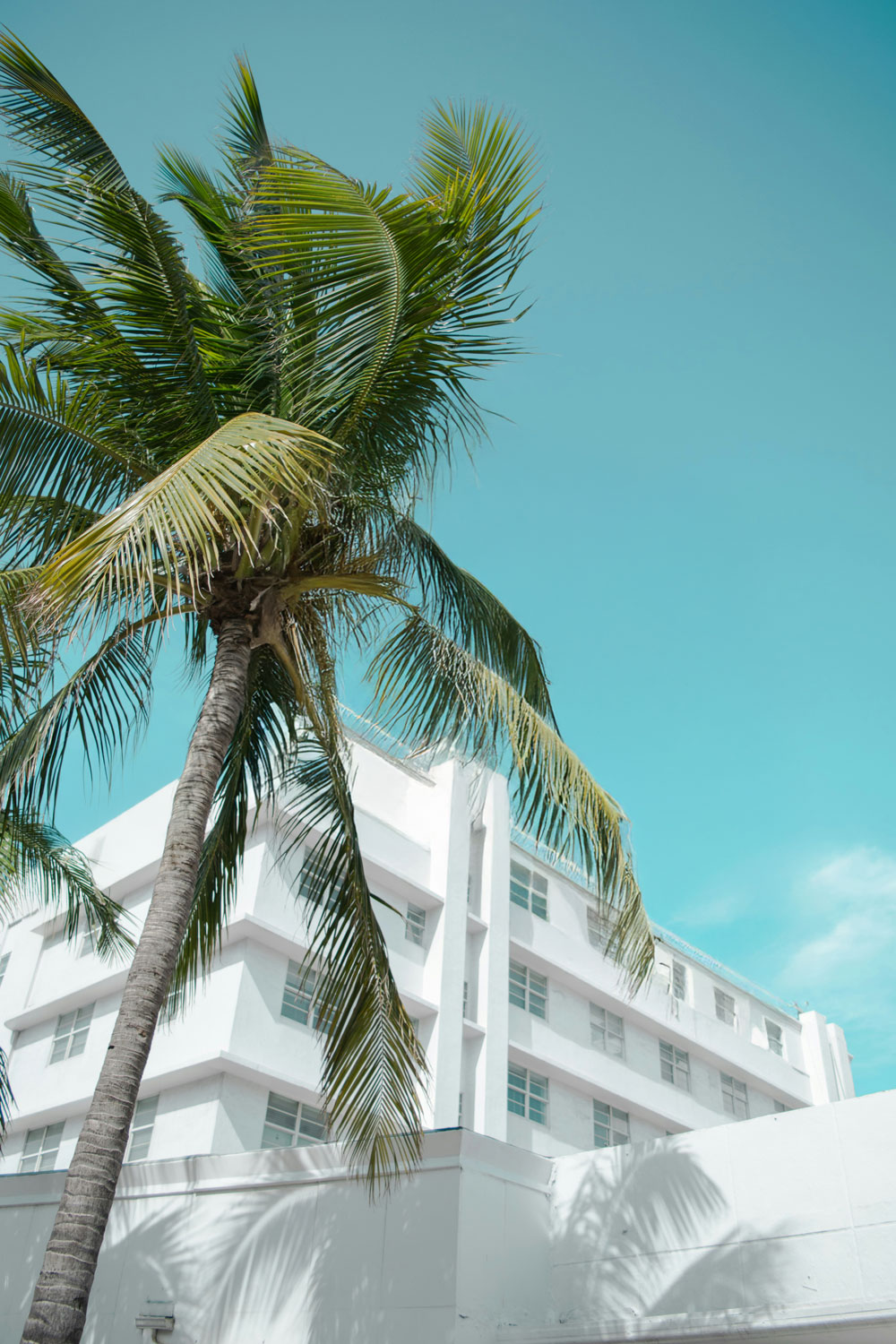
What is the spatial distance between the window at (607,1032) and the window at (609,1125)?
1497mm

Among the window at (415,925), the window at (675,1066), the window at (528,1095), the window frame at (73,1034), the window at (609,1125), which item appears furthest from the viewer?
the window at (675,1066)

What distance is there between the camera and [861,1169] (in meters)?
8.59

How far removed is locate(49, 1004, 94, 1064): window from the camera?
26328 millimetres

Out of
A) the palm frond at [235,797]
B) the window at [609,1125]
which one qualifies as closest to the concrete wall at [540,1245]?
the palm frond at [235,797]

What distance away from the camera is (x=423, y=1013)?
87.2 ft

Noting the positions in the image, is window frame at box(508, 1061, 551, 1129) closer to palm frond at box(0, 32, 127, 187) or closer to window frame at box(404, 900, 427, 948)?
window frame at box(404, 900, 427, 948)

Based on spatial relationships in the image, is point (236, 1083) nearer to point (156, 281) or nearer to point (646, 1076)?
point (646, 1076)

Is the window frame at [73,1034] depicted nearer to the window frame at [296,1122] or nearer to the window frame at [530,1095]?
the window frame at [296,1122]

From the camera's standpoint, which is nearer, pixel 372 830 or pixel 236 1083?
pixel 236 1083

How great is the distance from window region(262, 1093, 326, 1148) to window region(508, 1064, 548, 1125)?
703 cm

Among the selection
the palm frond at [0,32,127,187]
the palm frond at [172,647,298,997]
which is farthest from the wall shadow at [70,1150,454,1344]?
the palm frond at [0,32,127,187]

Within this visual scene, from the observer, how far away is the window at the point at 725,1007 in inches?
1487

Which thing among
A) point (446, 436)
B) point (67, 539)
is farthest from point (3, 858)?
point (446, 436)

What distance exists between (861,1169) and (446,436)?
674cm
